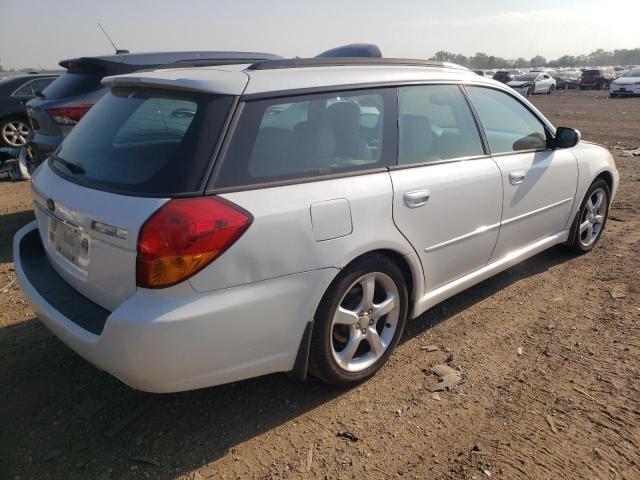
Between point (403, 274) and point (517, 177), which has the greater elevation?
point (517, 177)

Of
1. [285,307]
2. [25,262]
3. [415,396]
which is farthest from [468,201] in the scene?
[25,262]

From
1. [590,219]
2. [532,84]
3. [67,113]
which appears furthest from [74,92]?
[532,84]

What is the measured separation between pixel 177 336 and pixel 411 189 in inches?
58.6

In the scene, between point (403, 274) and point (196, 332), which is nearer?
point (196, 332)

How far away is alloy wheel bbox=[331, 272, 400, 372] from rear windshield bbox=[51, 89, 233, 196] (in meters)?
1.02

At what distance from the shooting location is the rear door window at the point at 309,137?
2.34m

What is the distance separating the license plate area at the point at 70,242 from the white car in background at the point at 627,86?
32.9 metres

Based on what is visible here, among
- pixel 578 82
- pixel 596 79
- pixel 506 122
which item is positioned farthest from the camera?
pixel 578 82

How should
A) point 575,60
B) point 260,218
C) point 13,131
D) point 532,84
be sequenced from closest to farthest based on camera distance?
point 260,218 < point 13,131 < point 532,84 < point 575,60

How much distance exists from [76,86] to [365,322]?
4.66m

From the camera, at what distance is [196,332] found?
2.16 m

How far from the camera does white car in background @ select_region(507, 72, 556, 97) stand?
33.8m

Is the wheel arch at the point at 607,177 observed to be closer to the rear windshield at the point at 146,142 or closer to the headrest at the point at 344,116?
the headrest at the point at 344,116

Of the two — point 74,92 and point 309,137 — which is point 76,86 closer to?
point 74,92
